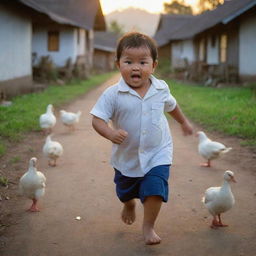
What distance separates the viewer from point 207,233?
12.0 ft

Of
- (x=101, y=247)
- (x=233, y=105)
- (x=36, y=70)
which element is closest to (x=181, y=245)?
(x=101, y=247)

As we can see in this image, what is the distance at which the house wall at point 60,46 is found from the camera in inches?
960

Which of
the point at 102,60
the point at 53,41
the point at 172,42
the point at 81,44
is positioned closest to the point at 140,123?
the point at 53,41

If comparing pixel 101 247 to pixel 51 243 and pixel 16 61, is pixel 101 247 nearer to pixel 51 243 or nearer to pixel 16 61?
pixel 51 243

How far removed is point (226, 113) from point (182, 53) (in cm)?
2435

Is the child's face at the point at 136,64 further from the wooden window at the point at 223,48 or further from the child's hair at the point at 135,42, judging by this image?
the wooden window at the point at 223,48

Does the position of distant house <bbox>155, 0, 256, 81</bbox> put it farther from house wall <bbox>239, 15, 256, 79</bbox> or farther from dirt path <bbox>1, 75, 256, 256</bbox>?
dirt path <bbox>1, 75, 256, 256</bbox>

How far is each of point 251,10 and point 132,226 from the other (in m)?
15.8

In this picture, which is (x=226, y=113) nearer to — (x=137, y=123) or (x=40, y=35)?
(x=137, y=123)

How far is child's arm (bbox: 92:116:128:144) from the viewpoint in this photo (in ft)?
10.2

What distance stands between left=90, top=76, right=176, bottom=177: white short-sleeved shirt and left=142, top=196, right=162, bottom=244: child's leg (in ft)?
0.74

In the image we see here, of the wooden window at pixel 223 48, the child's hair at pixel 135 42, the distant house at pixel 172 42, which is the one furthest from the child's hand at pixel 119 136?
the distant house at pixel 172 42

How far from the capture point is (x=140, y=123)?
11.1ft

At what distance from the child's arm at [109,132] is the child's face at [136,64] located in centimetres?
40
